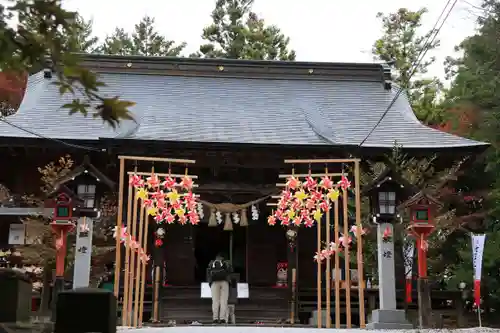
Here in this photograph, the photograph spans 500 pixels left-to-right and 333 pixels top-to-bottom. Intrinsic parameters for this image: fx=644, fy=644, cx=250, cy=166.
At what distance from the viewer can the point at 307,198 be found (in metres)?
13.0

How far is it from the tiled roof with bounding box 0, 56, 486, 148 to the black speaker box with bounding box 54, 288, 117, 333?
834 centimetres

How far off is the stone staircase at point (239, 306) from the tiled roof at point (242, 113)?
149 inches

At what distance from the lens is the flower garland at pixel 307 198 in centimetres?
1259

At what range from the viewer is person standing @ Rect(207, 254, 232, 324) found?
531 inches

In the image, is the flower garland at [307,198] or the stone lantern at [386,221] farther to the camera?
the flower garland at [307,198]

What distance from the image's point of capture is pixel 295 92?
1998 centimetres

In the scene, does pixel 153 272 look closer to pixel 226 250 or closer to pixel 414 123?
pixel 226 250

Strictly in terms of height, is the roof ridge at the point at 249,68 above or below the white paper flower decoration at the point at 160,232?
above

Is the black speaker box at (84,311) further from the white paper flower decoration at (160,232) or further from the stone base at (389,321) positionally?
the white paper flower decoration at (160,232)

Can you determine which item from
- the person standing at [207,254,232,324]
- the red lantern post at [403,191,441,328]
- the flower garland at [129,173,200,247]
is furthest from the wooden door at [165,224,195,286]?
the red lantern post at [403,191,441,328]

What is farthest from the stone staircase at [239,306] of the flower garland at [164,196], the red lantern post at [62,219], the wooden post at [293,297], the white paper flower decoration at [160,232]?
the red lantern post at [62,219]

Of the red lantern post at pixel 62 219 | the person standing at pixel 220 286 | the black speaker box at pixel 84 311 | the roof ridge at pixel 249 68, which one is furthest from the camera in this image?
the roof ridge at pixel 249 68

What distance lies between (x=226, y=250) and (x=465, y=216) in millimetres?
6106

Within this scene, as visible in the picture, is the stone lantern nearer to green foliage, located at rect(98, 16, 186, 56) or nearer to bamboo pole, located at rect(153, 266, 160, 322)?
bamboo pole, located at rect(153, 266, 160, 322)
